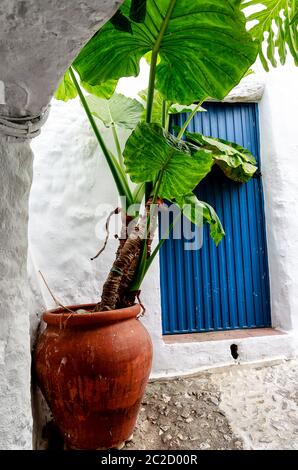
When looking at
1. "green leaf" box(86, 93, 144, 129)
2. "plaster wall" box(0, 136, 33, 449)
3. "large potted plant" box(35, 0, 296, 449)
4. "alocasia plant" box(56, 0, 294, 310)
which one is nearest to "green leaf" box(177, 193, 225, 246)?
"alocasia plant" box(56, 0, 294, 310)

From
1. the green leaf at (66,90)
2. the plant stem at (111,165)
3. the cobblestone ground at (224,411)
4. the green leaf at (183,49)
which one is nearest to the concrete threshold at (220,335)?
the cobblestone ground at (224,411)

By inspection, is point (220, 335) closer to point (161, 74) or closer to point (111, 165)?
point (111, 165)

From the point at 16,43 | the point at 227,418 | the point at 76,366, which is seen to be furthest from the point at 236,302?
the point at 16,43

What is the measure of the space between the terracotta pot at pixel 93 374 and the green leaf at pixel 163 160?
613 mm

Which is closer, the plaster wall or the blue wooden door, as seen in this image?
the plaster wall

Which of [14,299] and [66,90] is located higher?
[66,90]

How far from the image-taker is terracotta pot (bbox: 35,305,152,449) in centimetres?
132

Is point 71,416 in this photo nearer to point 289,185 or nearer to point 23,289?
point 23,289

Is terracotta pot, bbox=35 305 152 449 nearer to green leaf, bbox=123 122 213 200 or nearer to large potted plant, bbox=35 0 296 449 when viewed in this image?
large potted plant, bbox=35 0 296 449

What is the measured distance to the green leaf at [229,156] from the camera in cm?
194

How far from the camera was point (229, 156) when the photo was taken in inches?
80.7

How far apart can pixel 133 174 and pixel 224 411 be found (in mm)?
1293

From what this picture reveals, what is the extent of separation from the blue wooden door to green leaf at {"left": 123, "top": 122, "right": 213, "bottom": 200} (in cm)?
88

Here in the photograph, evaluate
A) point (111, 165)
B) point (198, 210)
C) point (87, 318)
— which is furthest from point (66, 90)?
point (87, 318)
